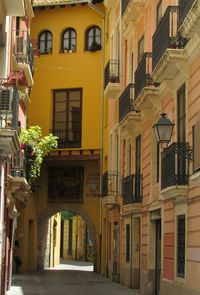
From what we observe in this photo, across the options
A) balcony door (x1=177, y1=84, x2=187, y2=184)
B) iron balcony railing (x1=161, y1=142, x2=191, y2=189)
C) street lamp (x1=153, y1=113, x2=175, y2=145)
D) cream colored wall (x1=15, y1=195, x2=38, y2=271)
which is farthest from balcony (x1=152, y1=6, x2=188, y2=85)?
cream colored wall (x1=15, y1=195, x2=38, y2=271)

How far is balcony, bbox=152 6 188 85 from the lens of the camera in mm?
15461

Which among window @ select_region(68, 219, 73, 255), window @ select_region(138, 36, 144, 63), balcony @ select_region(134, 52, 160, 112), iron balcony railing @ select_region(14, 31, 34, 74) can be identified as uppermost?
window @ select_region(138, 36, 144, 63)

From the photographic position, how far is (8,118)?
14.3 metres

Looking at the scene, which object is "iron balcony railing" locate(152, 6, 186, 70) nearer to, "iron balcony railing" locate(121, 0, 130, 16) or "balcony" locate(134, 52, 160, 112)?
"balcony" locate(134, 52, 160, 112)

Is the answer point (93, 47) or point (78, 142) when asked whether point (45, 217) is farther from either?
point (93, 47)

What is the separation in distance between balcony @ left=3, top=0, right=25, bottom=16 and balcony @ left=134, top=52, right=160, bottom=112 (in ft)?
16.2

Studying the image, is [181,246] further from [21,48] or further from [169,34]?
[21,48]

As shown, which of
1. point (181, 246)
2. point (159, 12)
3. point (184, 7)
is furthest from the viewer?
point (159, 12)

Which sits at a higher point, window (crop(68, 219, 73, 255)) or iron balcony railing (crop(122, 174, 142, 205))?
iron balcony railing (crop(122, 174, 142, 205))

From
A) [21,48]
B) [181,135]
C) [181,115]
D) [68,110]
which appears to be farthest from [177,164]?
[68,110]

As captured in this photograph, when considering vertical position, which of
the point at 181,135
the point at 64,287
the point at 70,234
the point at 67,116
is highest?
the point at 67,116

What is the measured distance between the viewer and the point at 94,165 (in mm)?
35938

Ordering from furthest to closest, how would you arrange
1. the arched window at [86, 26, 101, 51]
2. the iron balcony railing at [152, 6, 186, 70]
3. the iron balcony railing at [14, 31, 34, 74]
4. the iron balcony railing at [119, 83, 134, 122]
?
the arched window at [86, 26, 101, 51]
the iron balcony railing at [119, 83, 134, 122]
the iron balcony railing at [14, 31, 34, 74]
the iron balcony railing at [152, 6, 186, 70]

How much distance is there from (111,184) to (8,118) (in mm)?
15591
